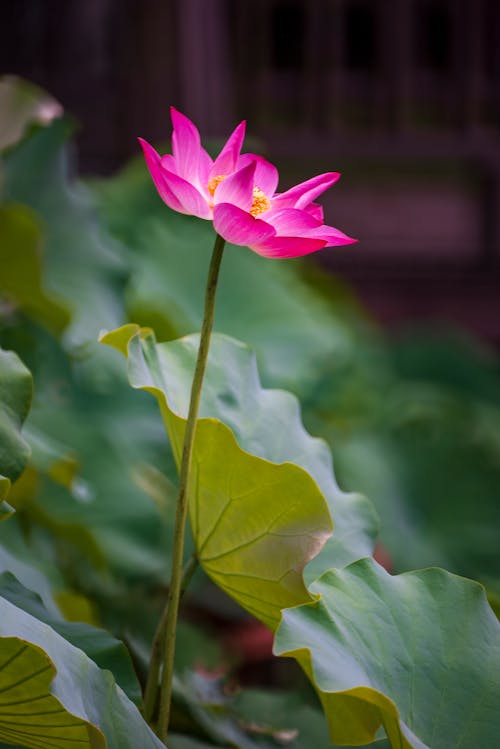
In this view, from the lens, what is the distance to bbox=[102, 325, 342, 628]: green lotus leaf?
0.62 meters

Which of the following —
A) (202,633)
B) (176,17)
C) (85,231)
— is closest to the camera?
(85,231)

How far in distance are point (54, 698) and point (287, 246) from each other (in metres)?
0.26

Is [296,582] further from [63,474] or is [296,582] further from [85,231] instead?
[85,231]

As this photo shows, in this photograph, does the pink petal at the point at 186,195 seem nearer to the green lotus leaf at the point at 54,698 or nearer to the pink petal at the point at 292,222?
the pink petal at the point at 292,222

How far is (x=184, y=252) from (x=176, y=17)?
71 centimetres

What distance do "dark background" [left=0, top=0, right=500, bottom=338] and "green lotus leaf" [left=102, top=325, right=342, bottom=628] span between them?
2.00 metres

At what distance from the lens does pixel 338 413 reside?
8.80 ft

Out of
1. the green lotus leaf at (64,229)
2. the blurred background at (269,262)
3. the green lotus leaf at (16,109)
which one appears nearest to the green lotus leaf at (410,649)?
the blurred background at (269,262)

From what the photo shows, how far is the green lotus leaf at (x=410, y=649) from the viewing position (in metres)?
0.57

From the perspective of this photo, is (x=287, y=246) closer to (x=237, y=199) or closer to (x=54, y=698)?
(x=237, y=199)

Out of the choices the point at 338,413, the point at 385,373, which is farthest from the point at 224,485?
the point at 385,373

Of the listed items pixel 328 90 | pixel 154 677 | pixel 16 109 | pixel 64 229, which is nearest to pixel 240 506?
pixel 154 677

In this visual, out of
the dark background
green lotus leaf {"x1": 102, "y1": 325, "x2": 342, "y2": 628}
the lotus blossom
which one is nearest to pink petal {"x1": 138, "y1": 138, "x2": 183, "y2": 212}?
the lotus blossom

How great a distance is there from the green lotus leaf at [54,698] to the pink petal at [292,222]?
0.24m
